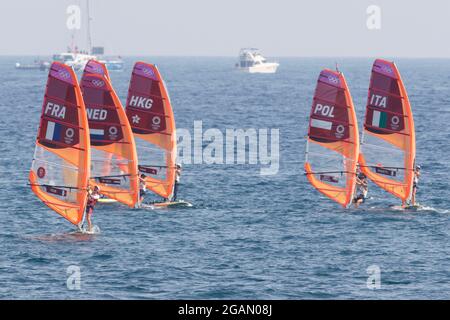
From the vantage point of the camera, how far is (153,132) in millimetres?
55719

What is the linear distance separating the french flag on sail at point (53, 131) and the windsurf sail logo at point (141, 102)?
32.3 feet

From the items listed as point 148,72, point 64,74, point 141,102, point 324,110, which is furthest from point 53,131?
point 324,110

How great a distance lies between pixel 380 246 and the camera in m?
46.1

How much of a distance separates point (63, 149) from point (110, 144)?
5777 mm

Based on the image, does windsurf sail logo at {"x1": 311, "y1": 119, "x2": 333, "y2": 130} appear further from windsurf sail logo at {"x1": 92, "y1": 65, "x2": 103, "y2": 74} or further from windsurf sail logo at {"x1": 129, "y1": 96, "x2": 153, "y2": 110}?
windsurf sail logo at {"x1": 92, "y1": 65, "x2": 103, "y2": 74}

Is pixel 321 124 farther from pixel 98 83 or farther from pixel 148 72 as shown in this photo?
pixel 98 83

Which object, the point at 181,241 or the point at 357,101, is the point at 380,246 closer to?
the point at 181,241

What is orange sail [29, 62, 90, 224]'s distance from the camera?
46.0m

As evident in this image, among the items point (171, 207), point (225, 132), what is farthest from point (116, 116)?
point (225, 132)

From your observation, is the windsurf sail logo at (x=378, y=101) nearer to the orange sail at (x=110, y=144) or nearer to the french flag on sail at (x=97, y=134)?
the orange sail at (x=110, y=144)

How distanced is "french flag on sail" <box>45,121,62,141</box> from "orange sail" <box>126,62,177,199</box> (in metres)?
9.78

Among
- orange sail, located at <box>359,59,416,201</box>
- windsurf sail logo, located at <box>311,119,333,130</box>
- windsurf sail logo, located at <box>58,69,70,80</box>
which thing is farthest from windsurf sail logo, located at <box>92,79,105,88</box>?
orange sail, located at <box>359,59,416,201</box>

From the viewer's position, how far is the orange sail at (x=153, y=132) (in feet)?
182

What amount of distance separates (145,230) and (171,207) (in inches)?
262
